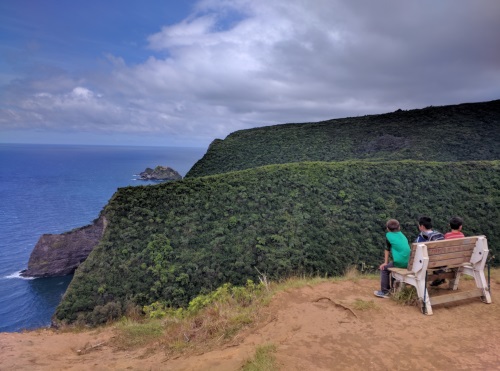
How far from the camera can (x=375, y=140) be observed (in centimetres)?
3922

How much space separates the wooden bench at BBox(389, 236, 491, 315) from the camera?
6.29m

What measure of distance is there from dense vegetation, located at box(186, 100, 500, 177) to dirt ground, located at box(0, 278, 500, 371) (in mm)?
27035

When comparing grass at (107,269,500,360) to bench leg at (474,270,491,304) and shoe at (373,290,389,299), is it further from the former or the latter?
bench leg at (474,270,491,304)

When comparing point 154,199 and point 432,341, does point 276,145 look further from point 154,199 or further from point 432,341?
point 432,341

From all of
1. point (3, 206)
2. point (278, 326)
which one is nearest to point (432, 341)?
point (278, 326)

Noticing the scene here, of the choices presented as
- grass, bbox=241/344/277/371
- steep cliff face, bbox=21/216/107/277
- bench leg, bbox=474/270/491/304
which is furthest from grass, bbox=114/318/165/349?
steep cliff face, bbox=21/216/107/277

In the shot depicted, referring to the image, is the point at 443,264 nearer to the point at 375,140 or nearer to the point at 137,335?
the point at 137,335

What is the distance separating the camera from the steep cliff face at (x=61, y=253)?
37.7 metres

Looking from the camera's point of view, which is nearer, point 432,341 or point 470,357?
point 470,357

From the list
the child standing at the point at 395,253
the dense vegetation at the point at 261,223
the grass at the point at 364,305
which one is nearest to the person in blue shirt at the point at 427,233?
the child standing at the point at 395,253

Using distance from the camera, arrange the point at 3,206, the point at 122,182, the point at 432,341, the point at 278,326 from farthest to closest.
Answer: the point at 122,182
the point at 3,206
the point at 278,326
the point at 432,341

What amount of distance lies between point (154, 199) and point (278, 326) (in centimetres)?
1557

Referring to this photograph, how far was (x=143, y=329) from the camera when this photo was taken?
26.7 feet

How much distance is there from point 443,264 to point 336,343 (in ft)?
9.50
